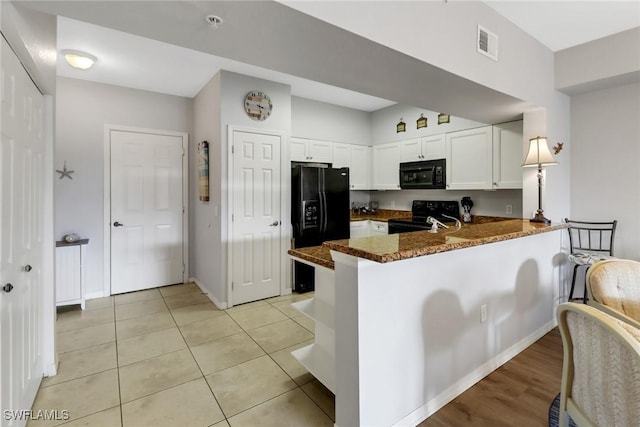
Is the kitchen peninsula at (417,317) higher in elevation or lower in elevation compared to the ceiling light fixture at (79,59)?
lower

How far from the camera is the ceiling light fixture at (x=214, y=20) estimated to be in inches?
59.0

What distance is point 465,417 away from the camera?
1771 mm

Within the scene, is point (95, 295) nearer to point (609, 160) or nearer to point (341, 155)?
point (341, 155)

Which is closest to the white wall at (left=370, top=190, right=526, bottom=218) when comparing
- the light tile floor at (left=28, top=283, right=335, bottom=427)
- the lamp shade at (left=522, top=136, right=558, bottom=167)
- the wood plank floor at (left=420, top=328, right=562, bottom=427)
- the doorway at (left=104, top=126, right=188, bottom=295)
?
the lamp shade at (left=522, top=136, right=558, bottom=167)

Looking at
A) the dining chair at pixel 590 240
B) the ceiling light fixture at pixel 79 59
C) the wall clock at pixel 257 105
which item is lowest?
the dining chair at pixel 590 240

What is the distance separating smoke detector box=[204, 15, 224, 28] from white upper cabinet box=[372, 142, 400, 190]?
12.2 ft

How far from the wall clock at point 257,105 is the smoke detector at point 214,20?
2.04m

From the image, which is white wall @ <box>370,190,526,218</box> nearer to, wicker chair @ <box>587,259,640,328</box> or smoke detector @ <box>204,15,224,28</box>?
wicker chair @ <box>587,259,640,328</box>

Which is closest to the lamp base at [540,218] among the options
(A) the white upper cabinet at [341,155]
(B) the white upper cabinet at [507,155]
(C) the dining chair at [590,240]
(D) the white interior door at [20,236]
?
(C) the dining chair at [590,240]

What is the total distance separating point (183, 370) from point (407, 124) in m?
4.22

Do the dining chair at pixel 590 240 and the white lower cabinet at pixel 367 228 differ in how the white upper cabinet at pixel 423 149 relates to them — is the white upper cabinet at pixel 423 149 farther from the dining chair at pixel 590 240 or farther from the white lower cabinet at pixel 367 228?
the dining chair at pixel 590 240

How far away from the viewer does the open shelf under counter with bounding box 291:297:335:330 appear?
6.15 feet

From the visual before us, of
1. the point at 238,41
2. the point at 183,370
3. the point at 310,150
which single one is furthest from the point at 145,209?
the point at 238,41

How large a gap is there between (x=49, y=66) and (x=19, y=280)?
1.39 m
